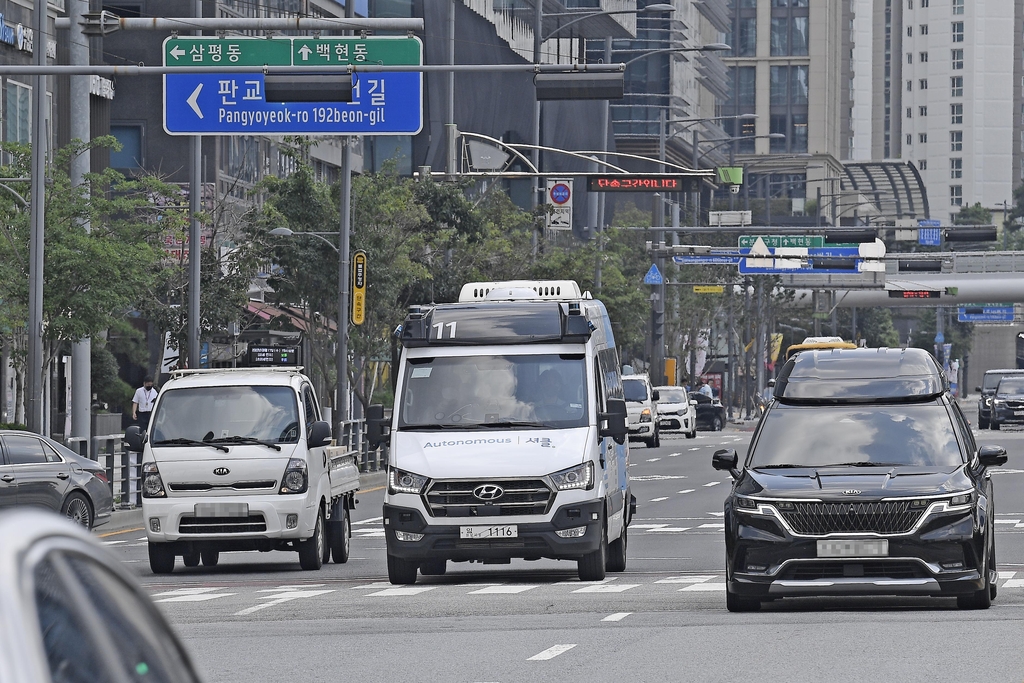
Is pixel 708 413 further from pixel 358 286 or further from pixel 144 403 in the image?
pixel 144 403

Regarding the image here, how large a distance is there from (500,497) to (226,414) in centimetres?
368

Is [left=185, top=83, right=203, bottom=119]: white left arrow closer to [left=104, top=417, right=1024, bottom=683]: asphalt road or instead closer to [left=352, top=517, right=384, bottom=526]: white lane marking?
[left=352, top=517, right=384, bottom=526]: white lane marking

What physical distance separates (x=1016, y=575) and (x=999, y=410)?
4295cm

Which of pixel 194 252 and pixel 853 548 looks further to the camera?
pixel 194 252

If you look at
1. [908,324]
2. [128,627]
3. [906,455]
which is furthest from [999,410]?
[908,324]

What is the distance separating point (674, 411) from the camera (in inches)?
2293

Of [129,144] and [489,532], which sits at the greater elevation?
[129,144]

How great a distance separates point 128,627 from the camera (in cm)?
284

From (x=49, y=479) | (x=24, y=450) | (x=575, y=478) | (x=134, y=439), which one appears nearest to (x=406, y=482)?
(x=575, y=478)

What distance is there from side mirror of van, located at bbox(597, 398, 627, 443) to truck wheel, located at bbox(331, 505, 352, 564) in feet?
11.8

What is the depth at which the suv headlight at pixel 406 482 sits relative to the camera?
53.6ft

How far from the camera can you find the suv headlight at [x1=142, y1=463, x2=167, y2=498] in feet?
59.7

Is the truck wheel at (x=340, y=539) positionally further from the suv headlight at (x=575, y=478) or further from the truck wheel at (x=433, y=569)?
the suv headlight at (x=575, y=478)

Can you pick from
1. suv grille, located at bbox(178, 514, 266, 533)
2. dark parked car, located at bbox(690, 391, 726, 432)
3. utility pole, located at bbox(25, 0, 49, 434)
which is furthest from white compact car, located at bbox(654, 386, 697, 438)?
suv grille, located at bbox(178, 514, 266, 533)
